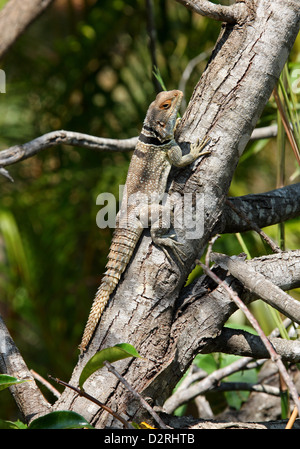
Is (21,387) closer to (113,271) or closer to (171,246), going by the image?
(113,271)

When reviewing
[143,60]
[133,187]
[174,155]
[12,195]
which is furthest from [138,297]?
[143,60]

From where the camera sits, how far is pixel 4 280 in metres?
4.18

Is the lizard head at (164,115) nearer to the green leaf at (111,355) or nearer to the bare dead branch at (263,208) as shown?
the bare dead branch at (263,208)

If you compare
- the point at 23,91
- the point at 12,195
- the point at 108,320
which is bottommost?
the point at 108,320

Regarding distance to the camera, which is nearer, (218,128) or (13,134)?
(218,128)

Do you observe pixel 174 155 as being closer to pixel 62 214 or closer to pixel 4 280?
pixel 62 214

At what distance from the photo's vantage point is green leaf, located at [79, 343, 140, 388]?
1.46 m

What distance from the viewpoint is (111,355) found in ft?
4.90

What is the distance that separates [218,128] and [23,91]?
305cm

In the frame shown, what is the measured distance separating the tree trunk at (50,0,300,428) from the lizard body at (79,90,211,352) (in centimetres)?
6

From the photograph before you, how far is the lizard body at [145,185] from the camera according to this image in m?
1.89

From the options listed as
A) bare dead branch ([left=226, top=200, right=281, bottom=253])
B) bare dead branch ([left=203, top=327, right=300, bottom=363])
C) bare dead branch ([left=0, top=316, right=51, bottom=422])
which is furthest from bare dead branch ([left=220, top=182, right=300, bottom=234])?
bare dead branch ([left=0, top=316, right=51, bottom=422])

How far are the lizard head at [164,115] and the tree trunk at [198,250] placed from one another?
710 millimetres

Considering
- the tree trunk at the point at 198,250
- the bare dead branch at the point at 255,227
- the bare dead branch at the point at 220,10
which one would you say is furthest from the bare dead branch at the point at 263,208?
the bare dead branch at the point at 220,10
